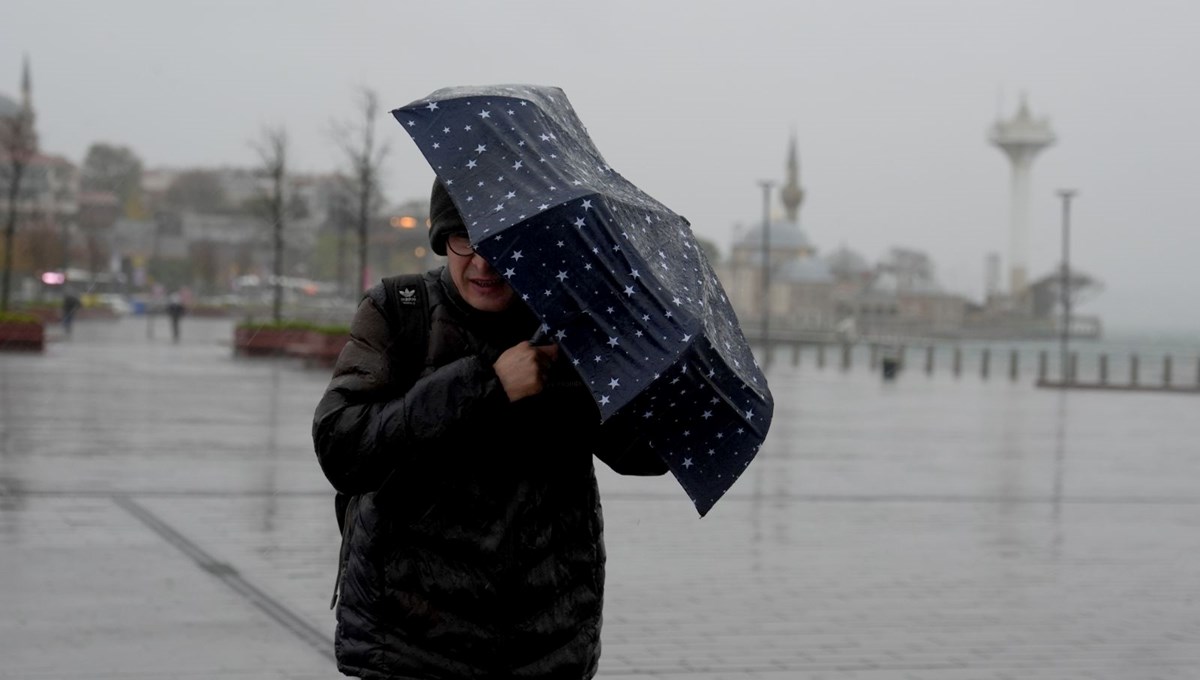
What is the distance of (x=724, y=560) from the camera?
30.5 feet

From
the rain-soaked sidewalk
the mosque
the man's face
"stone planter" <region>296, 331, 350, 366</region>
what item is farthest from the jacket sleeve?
the mosque

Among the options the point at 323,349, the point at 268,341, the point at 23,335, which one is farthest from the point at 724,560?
the point at 268,341

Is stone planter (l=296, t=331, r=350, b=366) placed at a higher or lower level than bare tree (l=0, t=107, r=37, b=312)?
lower

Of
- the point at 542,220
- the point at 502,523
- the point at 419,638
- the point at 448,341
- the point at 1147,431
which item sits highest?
the point at 542,220

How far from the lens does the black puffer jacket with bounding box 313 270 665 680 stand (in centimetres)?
303

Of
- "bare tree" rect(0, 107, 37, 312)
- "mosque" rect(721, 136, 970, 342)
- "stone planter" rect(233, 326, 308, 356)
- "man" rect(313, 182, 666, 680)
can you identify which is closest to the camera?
"man" rect(313, 182, 666, 680)

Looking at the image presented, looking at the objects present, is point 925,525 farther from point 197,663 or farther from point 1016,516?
point 197,663

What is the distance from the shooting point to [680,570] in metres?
8.89

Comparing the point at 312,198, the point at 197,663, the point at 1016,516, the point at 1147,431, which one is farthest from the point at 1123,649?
the point at 312,198

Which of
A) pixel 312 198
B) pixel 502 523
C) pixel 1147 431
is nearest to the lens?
pixel 502 523

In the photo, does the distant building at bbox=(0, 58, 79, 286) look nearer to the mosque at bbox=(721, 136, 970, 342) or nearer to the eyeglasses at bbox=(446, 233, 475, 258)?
the eyeglasses at bbox=(446, 233, 475, 258)

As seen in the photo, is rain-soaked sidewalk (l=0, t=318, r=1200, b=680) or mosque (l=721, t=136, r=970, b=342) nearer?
rain-soaked sidewalk (l=0, t=318, r=1200, b=680)

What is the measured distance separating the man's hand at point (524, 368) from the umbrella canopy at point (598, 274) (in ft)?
0.27

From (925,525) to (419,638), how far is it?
8.48m
